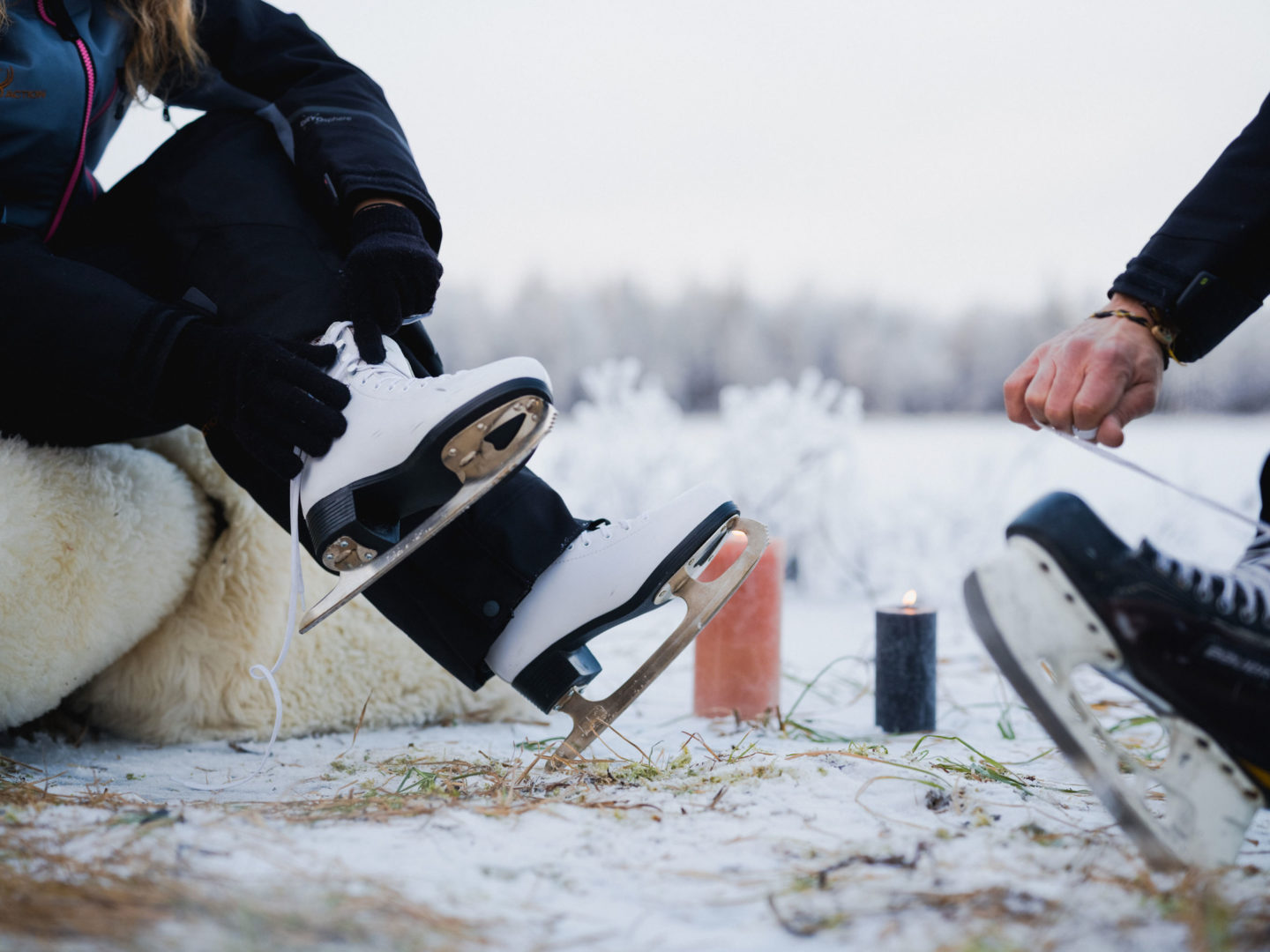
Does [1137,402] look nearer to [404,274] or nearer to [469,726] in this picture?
[404,274]

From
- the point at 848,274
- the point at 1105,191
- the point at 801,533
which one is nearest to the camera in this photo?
the point at 801,533

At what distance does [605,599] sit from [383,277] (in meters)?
0.37

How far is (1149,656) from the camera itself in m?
0.54

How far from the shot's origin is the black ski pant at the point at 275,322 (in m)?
0.81


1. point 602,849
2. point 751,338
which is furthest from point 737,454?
point 602,849

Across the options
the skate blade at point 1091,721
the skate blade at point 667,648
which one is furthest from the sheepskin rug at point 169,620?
the skate blade at point 1091,721

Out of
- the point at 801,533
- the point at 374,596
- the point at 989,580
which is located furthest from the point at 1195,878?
the point at 801,533

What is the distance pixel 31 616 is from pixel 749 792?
764 mm

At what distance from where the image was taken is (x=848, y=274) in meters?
3.24

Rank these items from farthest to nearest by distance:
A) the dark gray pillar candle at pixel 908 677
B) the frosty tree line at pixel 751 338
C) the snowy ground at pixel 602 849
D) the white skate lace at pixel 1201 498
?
the frosty tree line at pixel 751 338
the dark gray pillar candle at pixel 908 677
the white skate lace at pixel 1201 498
the snowy ground at pixel 602 849

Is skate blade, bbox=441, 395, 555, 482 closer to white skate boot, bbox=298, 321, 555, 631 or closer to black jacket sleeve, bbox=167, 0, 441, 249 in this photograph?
white skate boot, bbox=298, 321, 555, 631

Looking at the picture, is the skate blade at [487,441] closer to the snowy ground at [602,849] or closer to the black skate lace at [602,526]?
the black skate lace at [602,526]

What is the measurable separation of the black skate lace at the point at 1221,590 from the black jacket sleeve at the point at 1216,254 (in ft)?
1.02

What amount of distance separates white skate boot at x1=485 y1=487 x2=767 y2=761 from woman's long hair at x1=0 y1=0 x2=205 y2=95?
0.75m
